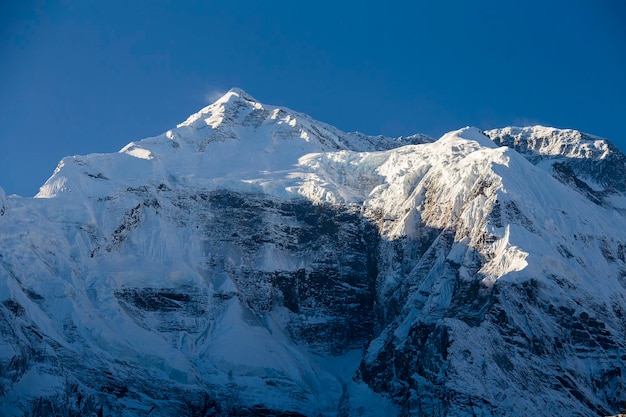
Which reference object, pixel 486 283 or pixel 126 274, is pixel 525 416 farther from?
pixel 126 274

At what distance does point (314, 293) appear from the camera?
595 ft

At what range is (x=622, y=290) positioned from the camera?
162m

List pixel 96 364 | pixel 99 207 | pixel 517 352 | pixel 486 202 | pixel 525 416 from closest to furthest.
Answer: pixel 525 416, pixel 517 352, pixel 96 364, pixel 486 202, pixel 99 207

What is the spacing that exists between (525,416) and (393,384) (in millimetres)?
23698

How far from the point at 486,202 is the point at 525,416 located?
42371mm

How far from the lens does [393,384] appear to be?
152875 millimetres

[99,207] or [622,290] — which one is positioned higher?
[99,207]

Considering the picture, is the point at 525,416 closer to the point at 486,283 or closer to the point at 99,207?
the point at 486,283

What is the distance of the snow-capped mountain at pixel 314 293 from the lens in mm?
144250

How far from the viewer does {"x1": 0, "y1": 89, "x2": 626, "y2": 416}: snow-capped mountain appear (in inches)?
5679

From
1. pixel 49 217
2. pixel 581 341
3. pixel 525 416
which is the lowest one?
pixel 525 416

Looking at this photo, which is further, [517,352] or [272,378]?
[272,378]

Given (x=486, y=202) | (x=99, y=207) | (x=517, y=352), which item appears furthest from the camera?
(x=99, y=207)

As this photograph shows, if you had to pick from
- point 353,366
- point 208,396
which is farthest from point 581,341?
point 208,396
